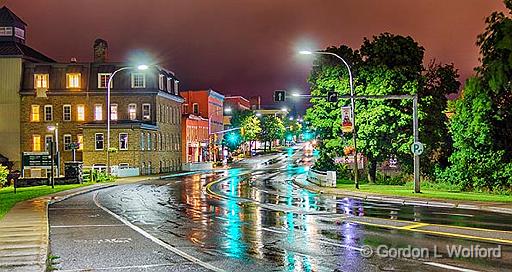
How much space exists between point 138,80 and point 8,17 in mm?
20866

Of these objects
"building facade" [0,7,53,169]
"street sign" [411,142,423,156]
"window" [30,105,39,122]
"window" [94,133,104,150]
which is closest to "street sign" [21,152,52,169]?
"window" [94,133,104,150]

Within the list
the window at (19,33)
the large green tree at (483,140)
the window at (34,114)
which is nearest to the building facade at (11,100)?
the window at (34,114)


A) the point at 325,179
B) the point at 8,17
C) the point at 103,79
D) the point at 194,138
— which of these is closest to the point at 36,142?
the point at 103,79

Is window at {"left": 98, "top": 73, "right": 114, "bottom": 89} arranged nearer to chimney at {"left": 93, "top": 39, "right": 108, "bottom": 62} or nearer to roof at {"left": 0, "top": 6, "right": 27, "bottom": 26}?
chimney at {"left": 93, "top": 39, "right": 108, "bottom": 62}

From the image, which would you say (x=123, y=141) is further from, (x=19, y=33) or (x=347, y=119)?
(x=347, y=119)

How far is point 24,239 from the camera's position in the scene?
53.4 ft

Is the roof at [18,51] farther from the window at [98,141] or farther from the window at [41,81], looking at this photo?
the window at [98,141]

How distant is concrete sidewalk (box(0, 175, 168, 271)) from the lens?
41.4ft

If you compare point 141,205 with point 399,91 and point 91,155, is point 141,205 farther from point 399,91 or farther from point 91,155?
point 91,155

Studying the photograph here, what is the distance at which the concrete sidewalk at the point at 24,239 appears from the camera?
12.6 metres

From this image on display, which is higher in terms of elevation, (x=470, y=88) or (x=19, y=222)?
(x=470, y=88)

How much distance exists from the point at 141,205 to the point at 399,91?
23776 millimetres

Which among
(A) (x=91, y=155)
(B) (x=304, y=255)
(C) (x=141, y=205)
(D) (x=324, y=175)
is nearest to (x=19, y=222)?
(C) (x=141, y=205)

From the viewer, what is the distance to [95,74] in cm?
7400
